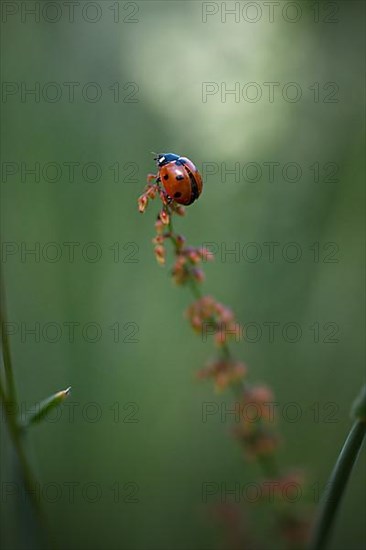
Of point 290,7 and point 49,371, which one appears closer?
point 49,371

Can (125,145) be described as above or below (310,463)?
above

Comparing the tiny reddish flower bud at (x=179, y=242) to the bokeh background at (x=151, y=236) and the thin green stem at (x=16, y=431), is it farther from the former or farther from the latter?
the bokeh background at (x=151, y=236)

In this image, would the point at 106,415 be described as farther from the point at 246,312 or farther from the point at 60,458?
the point at 246,312

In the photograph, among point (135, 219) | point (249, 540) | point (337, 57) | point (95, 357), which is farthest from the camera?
point (337, 57)

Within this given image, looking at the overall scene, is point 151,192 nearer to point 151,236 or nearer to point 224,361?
point 224,361

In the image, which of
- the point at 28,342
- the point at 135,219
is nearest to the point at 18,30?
the point at 135,219

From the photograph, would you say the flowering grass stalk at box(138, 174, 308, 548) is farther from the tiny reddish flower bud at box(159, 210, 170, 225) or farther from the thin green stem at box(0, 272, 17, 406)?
the thin green stem at box(0, 272, 17, 406)

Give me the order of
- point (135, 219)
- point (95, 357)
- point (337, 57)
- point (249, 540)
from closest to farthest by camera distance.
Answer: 1. point (249, 540)
2. point (95, 357)
3. point (135, 219)
4. point (337, 57)

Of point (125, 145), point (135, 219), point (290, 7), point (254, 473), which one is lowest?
point (254, 473)
